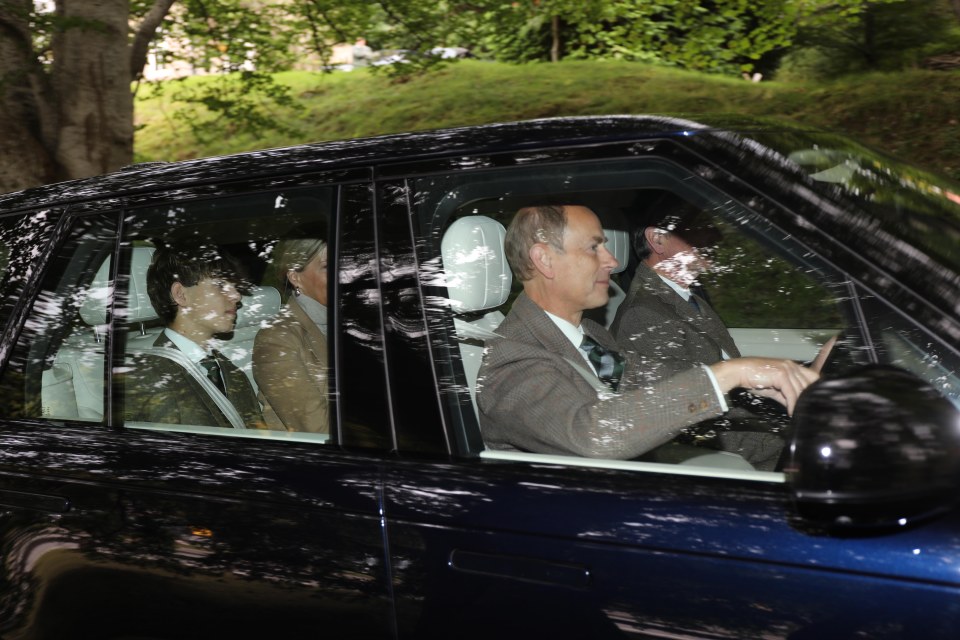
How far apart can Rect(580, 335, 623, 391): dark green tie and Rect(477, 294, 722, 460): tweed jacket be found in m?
0.03

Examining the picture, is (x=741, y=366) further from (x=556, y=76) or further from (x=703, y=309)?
(x=556, y=76)

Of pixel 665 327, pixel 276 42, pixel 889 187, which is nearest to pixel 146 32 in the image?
pixel 276 42

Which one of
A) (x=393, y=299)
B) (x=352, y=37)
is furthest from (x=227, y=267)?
(x=352, y=37)

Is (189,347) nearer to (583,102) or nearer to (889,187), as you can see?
(889,187)

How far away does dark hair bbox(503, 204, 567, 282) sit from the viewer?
2.47m

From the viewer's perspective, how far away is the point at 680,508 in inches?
72.6

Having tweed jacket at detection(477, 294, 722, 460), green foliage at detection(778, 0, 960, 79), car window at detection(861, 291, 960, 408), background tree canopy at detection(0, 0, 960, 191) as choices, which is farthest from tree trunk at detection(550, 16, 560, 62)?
Answer: car window at detection(861, 291, 960, 408)

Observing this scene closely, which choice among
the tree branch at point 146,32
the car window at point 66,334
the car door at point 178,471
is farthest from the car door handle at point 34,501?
the tree branch at point 146,32

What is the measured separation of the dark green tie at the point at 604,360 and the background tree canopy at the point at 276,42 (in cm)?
568

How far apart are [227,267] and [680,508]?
4.65 feet

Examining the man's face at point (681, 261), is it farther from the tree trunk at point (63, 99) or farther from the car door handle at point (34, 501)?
the tree trunk at point (63, 99)

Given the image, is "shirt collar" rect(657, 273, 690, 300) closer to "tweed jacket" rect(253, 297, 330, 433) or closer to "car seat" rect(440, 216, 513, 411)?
"car seat" rect(440, 216, 513, 411)

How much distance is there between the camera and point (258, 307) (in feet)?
8.83

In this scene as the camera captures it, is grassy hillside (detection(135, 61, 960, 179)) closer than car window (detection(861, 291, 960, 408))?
No
